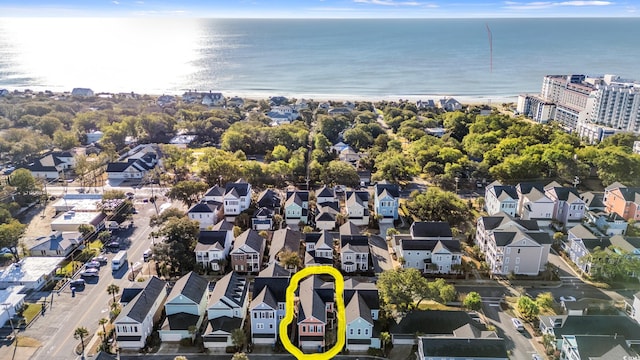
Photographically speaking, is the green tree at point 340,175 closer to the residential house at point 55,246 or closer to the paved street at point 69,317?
the paved street at point 69,317

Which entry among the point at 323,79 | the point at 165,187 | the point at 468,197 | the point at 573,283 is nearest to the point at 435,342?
the point at 573,283

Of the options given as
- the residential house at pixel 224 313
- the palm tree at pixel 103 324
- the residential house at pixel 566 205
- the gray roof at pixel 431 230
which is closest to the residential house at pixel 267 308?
the residential house at pixel 224 313

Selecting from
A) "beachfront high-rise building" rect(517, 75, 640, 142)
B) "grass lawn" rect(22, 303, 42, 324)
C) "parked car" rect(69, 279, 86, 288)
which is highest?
"beachfront high-rise building" rect(517, 75, 640, 142)

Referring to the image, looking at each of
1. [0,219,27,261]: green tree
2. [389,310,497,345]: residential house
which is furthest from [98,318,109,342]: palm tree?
[389,310,497,345]: residential house

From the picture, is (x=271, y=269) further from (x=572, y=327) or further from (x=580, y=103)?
(x=580, y=103)

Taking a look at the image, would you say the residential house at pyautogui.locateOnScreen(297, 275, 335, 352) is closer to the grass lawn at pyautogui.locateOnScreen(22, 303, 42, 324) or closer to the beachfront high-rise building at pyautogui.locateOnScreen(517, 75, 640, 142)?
the grass lawn at pyautogui.locateOnScreen(22, 303, 42, 324)

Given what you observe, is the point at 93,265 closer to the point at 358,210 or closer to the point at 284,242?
the point at 284,242

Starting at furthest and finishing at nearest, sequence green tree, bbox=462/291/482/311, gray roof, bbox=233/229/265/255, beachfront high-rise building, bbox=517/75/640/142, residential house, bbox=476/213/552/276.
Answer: beachfront high-rise building, bbox=517/75/640/142, gray roof, bbox=233/229/265/255, residential house, bbox=476/213/552/276, green tree, bbox=462/291/482/311

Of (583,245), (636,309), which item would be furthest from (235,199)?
(636,309)
